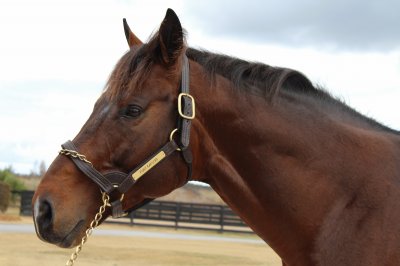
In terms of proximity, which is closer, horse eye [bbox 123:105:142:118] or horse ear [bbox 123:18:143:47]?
horse eye [bbox 123:105:142:118]

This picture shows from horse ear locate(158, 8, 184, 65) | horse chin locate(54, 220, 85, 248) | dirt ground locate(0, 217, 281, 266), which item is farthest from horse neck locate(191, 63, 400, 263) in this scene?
dirt ground locate(0, 217, 281, 266)

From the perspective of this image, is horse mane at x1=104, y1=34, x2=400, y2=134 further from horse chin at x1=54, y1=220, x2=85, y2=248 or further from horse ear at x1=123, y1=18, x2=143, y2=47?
horse chin at x1=54, y1=220, x2=85, y2=248

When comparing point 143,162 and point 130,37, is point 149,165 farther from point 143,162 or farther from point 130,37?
point 130,37

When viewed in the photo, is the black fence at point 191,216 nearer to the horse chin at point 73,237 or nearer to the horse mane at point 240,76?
the horse mane at point 240,76

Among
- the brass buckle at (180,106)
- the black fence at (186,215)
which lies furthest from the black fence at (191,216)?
the brass buckle at (180,106)

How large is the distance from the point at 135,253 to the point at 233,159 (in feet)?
53.1

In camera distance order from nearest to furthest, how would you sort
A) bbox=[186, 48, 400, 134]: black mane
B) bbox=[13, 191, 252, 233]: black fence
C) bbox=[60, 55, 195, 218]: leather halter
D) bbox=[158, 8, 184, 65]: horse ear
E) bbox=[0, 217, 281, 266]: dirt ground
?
1. bbox=[60, 55, 195, 218]: leather halter
2. bbox=[158, 8, 184, 65]: horse ear
3. bbox=[186, 48, 400, 134]: black mane
4. bbox=[0, 217, 281, 266]: dirt ground
5. bbox=[13, 191, 252, 233]: black fence

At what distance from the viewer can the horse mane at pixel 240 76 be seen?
3093 millimetres

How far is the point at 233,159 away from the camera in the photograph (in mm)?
3176

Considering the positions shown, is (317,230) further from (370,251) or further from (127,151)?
(127,151)

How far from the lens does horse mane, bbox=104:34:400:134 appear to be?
3.09 meters

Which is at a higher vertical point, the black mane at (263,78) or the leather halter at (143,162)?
the black mane at (263,78)

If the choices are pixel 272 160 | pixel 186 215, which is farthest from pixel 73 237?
pixel 186 215

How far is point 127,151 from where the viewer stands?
2971 mm
